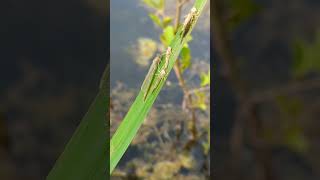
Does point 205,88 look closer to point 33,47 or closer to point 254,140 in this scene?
point 254,140

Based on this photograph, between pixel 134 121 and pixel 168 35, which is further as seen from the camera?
pixel 168 35

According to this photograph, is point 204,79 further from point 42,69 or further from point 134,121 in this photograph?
point 134,121

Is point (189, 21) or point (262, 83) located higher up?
point (189, 21)

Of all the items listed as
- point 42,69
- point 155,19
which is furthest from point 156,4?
A: point 42,69

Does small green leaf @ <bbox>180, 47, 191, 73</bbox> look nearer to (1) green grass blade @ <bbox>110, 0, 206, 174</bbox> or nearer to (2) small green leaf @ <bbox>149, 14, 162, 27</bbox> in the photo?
(2) small green leaf @ <bbox>149, 14, 162, 27</bbox>

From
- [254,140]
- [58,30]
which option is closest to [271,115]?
[254,140]

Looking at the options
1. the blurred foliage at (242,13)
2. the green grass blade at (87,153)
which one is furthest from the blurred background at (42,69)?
the green grass blade at (87,153)

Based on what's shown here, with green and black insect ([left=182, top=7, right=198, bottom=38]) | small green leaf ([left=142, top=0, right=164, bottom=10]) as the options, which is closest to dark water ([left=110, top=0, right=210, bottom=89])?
small green leaf ([left=142, top=0, right=164, bottom=10])
